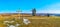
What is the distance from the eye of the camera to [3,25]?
6262 millimetres

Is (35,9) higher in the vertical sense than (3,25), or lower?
higher

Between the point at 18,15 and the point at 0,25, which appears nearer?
the point at 0,25

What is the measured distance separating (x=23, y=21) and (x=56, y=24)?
5.23 ft

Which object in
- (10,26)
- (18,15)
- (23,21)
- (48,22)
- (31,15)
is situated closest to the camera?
(10,26)

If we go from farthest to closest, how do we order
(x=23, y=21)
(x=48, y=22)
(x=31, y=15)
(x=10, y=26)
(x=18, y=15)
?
(x=31, y=15) → (x=18, y=15) → (x=48, y=22) → (x=23, y=21) → (x=10, y=26)

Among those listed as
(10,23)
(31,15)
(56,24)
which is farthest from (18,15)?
(56,24)

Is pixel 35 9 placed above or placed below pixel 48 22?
above

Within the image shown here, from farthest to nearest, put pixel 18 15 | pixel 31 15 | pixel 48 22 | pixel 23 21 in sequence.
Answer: pixel 31 15, pixel 18 15, pixel 48 22, pixel 23 21

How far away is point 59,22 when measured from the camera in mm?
7262

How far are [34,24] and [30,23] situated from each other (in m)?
0.19

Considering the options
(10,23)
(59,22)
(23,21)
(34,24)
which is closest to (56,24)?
(59,22)

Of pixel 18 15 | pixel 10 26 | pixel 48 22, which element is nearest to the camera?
pixel 10 26

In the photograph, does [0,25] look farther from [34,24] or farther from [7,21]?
[34,24]

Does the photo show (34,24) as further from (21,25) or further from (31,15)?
(31,15)
